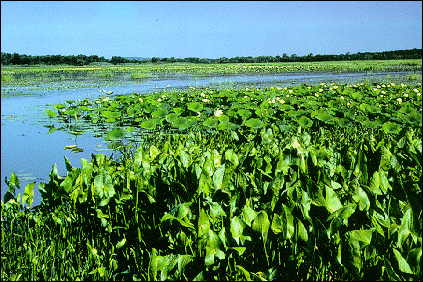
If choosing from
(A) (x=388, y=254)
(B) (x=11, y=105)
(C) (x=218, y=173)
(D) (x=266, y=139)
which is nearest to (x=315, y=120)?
(D) (x=266, y=139)

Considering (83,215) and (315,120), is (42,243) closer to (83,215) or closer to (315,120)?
(83,215)

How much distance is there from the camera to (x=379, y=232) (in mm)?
1941

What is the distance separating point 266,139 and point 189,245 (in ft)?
5.99

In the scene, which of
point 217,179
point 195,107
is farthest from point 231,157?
point 195,107

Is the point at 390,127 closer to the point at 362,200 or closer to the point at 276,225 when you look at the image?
the point at 362,200

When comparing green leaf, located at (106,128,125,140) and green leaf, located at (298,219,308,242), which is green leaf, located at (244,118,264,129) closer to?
green leaf, located at (106,128,125,140)

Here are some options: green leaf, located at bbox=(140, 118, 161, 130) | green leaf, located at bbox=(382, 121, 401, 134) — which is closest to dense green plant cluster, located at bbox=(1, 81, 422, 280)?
green leaf, located at bbox=(382, 121, 401, 134)

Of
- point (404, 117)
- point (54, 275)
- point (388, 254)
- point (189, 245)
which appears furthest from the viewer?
point (404, 117)

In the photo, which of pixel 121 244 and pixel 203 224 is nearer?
pixel 203 224

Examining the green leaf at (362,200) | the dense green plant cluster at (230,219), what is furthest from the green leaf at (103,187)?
the green leaf at (362,200)

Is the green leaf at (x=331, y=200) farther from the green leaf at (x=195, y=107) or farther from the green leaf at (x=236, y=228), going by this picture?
the green leaf at (x=195, y=107)

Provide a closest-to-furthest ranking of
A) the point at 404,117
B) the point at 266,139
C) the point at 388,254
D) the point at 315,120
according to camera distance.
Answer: the point at 388,254 → the point at 266,139 → the point at 404,117 → the point at 315,120

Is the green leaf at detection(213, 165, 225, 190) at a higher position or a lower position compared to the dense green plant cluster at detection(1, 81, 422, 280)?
higher

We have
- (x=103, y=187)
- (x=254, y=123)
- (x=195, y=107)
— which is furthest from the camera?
(x=195, y=107)
